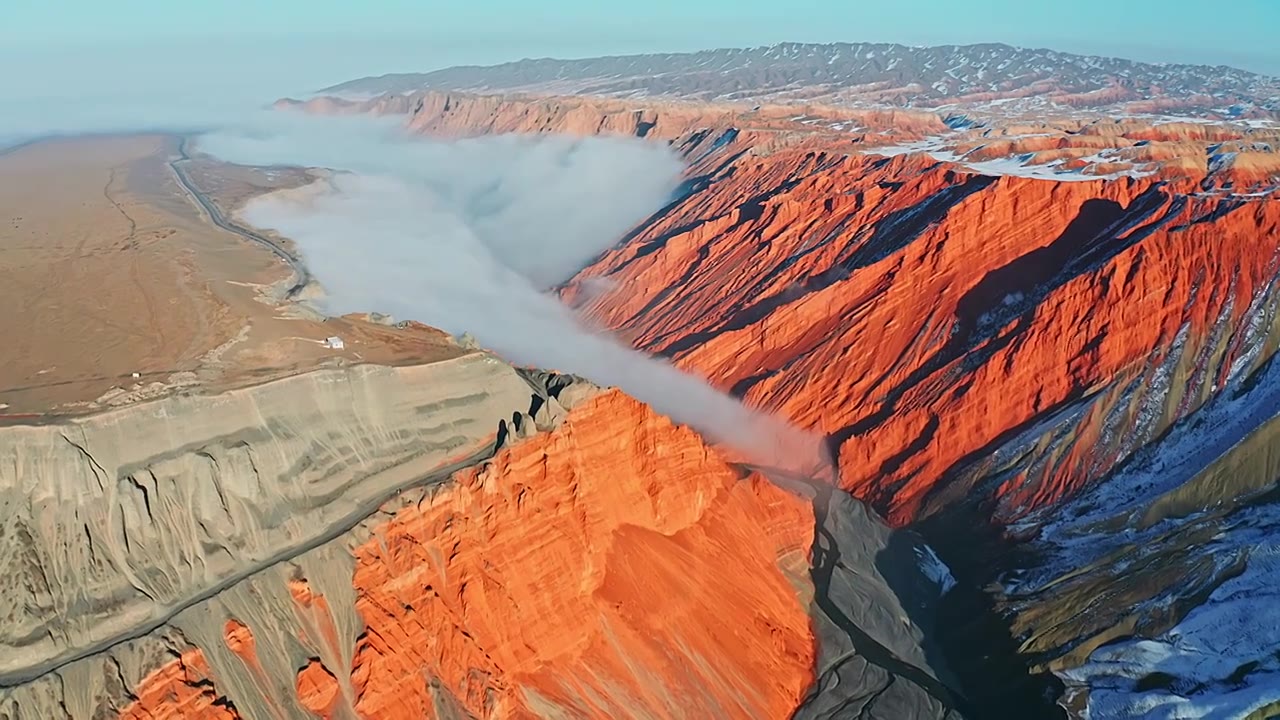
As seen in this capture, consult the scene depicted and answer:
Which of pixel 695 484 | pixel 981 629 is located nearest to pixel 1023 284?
pixel 981 629

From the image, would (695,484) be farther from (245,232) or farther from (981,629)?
(245,232)

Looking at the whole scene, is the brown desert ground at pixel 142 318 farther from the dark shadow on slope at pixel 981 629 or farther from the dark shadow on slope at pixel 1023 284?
the dark shadow on slope at pixel 1023 284

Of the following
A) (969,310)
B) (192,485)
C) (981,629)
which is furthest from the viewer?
(969,310)

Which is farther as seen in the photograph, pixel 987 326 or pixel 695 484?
pixel 987 326

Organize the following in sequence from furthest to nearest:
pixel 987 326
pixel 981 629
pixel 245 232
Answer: pixel 245 232 → pixel 987 326 → pixel 981 629

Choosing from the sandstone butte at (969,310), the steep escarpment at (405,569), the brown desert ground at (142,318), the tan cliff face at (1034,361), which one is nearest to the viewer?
the steep escarpment at (405,569)

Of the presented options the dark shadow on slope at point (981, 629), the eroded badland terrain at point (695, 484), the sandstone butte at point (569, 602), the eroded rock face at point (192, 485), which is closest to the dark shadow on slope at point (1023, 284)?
the eroded badland terrain at point (695, 484)
